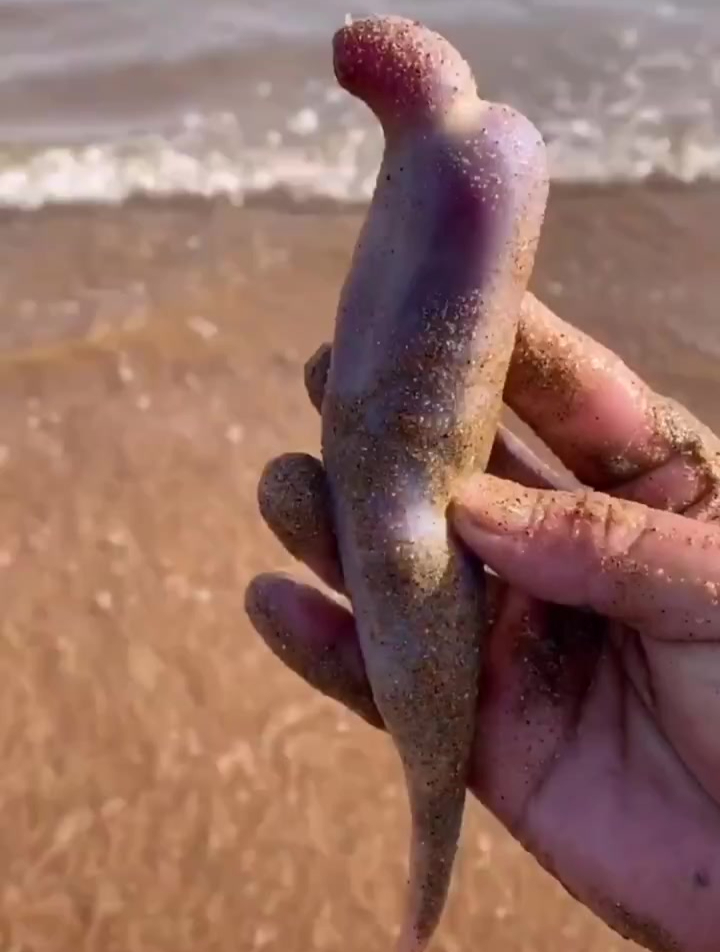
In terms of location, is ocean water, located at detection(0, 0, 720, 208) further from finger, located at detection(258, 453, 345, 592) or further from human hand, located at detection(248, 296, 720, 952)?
finger, located at detection(258, 453, 345, 592)

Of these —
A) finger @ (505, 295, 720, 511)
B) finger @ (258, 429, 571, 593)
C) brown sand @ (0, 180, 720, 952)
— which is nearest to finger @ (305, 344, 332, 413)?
finger @ (258, 429, 571, 593)

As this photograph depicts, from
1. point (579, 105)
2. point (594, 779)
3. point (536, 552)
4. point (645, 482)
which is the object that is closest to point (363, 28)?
point (536, 552)

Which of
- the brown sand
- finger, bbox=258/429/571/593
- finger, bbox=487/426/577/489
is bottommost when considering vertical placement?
the brown sand

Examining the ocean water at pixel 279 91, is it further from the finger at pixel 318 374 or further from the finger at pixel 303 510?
the finger at pixel 303 510

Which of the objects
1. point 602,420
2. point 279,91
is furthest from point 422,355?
point 279,91

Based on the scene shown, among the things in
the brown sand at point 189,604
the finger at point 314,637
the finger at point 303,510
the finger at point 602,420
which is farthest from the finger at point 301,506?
the brown sand at point 189,604

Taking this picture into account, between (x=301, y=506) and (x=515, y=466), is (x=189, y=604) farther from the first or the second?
(x=301, y=506)

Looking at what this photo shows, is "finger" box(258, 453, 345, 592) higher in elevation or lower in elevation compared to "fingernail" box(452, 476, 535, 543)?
lower
